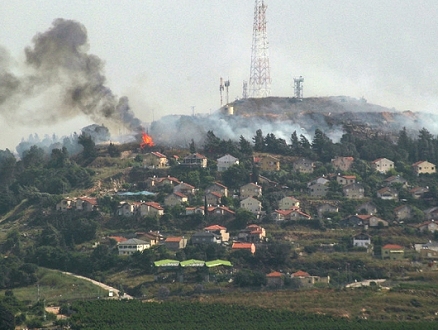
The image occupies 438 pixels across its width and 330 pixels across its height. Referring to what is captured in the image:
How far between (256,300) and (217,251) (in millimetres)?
10769

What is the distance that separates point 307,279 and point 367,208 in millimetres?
18357

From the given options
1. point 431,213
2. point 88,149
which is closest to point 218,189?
point 88,149

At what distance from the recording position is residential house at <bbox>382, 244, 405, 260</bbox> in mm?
101562

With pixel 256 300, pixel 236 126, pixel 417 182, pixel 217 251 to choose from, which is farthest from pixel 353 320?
pixel 236 126

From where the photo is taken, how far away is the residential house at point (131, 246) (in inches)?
4075

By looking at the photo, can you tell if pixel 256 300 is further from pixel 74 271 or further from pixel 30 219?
pixel 30 219

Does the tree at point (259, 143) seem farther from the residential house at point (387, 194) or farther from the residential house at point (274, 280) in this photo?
the residential house at point (274, 280)

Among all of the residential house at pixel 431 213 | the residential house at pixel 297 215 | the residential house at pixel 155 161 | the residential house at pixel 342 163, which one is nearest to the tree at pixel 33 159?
the residential house at pixel 155 161

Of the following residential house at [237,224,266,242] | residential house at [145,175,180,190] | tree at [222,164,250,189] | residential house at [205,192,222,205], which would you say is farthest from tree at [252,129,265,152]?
residential house at [237,224,266,242]

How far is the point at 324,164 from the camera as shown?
127 meters

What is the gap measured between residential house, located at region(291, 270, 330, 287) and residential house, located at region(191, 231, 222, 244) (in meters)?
9.90

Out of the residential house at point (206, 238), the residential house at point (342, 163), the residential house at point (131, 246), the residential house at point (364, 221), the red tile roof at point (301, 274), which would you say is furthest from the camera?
the residential house at point (342, 163)

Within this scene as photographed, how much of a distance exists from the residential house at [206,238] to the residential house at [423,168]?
28.9 m

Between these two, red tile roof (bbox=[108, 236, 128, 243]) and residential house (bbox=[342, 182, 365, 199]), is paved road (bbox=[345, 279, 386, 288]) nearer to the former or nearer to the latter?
red tile roof (bbox=[108, 236, 128, 243])
